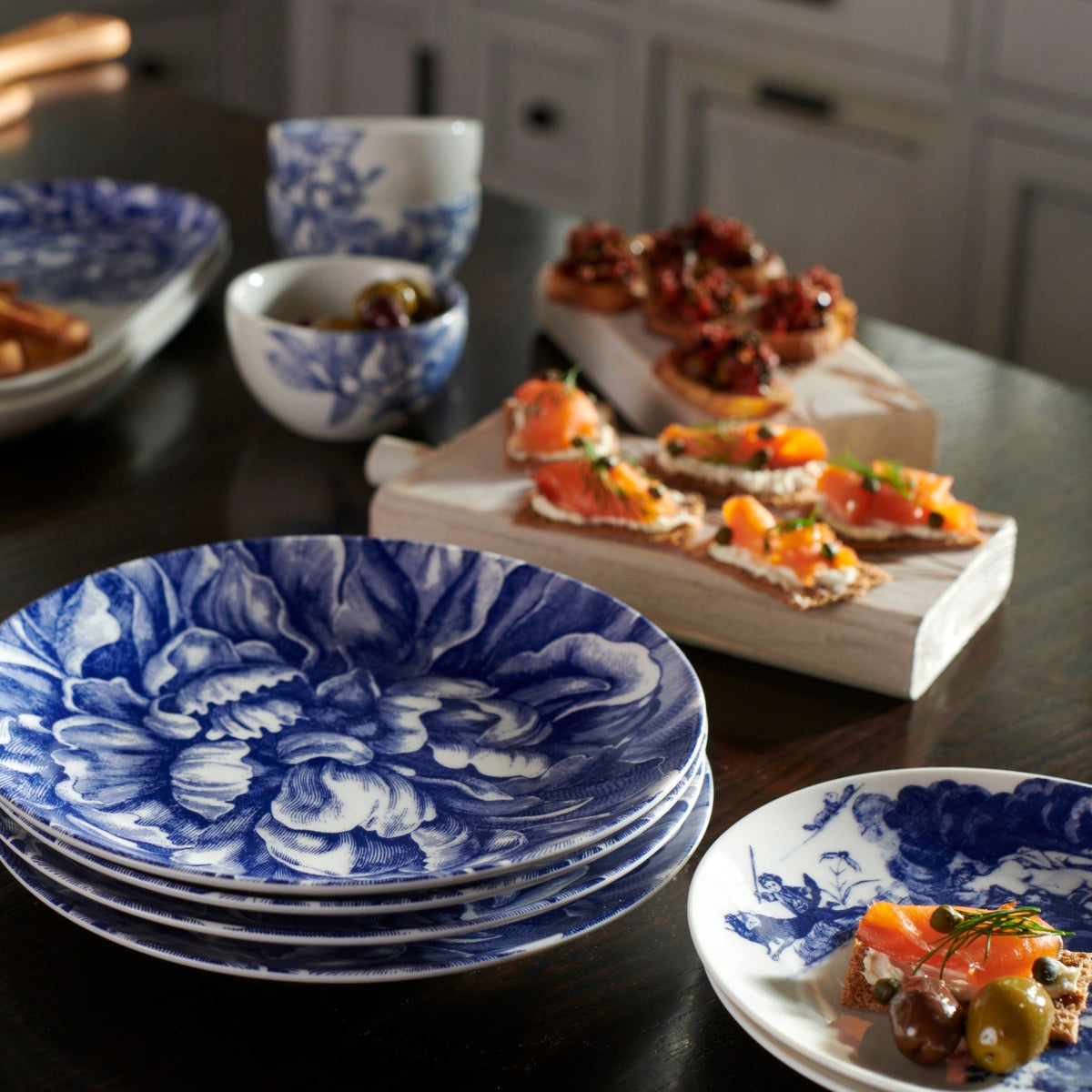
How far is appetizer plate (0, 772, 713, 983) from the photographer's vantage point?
1.98ft

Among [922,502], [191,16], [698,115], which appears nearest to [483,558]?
[922,502]

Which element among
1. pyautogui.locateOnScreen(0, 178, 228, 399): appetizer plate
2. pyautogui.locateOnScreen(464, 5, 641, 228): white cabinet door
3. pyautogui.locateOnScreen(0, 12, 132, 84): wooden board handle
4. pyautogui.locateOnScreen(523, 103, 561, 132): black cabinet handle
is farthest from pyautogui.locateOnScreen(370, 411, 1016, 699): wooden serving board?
pyautogui.locateOnScreen(523, 103, 561, 132): black cabinet handle

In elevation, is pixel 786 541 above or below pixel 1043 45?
below

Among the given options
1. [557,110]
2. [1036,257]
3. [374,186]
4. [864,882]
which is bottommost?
[1036,257]

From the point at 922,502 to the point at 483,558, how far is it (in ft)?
1.03

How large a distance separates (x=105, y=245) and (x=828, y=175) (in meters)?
1.92

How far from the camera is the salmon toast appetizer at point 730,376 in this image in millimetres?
1226

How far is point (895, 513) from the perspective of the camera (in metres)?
1.00

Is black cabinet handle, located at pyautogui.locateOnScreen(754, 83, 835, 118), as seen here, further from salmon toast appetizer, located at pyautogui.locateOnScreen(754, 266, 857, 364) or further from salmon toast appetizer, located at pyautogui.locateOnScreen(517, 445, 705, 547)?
salmon toast appetizer, located at pyautogui.locateOnScreen(517, 445, 705, 547)

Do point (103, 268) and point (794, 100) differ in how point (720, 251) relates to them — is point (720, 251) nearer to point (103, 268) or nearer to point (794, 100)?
point (103, 268)

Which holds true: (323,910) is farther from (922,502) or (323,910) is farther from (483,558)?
(922,502)

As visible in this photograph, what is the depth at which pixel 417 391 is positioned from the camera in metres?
1.25

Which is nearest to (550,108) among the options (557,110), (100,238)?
(557,110)

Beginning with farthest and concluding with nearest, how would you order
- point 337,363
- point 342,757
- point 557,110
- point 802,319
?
1. point 557,110
2. point 802,319
3. point 337,363
4. point 342,757
